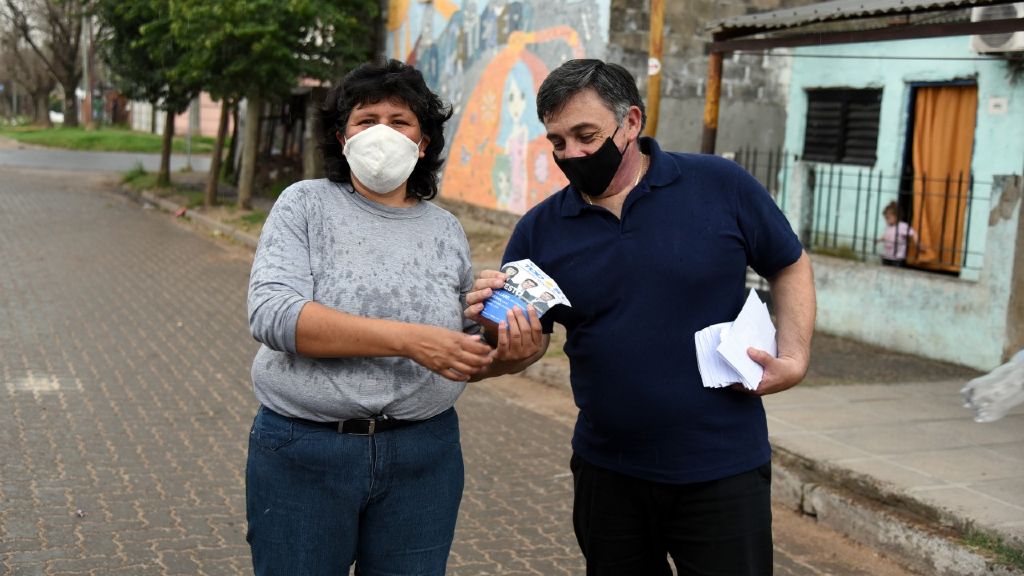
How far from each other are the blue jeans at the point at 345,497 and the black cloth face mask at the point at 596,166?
0.69 m

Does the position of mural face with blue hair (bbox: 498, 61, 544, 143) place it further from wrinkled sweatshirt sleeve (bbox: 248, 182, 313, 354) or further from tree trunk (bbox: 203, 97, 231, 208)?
wrinkled sweatshirt sleeve (bbox: 248, 182, 313, 354)

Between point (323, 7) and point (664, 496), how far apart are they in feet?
57.1

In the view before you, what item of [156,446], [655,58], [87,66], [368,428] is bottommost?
[156,446]

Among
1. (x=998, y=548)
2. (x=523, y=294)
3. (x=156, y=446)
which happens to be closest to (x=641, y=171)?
(x=523, y=294)

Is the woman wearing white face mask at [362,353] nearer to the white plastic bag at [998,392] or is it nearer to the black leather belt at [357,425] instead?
the black leather belt at [357,425]

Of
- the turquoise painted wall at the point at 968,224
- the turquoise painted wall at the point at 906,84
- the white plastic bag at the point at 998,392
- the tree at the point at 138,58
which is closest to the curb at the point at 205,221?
the tree at the point at 138,58

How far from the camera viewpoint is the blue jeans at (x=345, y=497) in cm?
270

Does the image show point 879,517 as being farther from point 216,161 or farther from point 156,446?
point 216,161

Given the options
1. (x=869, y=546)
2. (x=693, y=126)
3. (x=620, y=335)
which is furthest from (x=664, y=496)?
(x=693, y=126)

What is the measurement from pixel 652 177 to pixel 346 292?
33.2 inches

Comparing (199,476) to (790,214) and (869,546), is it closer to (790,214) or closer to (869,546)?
(869,546)

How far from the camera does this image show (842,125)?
13484mm

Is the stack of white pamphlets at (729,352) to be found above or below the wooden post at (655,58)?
below

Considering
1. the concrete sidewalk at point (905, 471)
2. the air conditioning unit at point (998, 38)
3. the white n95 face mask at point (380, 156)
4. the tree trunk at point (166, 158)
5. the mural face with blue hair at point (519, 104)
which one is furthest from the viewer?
the tree trunk at point (166, 158)
